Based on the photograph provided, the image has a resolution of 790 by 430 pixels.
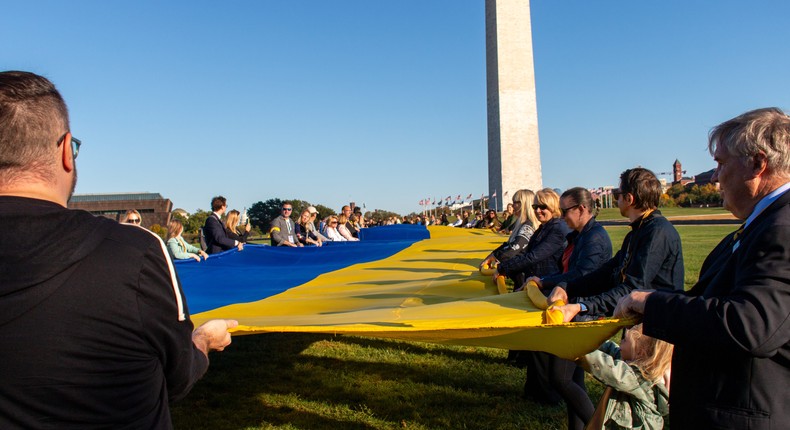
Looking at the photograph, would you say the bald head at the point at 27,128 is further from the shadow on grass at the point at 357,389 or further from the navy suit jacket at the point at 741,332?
the shadow on grass at the point at 357,389

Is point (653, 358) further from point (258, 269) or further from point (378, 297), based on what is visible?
point (258, 269)

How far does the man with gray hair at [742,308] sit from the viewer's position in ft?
4.66

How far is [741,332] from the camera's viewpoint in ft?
4.63

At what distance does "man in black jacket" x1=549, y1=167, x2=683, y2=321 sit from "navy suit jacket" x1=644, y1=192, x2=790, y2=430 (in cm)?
77

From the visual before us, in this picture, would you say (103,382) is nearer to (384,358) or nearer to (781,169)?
(781,169)

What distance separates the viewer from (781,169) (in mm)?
1556

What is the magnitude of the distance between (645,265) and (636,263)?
0.13ft

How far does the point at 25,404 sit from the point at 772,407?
5.36 ft

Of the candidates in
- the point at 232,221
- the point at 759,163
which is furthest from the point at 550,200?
the point at 232,221

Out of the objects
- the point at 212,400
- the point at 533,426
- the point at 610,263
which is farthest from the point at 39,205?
the point at 212,400

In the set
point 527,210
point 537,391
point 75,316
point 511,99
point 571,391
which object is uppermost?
point 511,99

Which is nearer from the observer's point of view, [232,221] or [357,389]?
[357,389]

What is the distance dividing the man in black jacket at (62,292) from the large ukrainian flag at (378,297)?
3.77 feet

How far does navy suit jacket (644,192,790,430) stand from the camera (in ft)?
4.64
